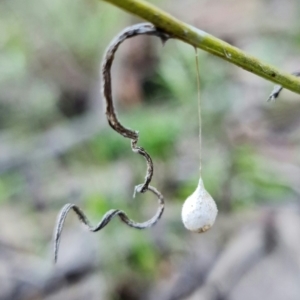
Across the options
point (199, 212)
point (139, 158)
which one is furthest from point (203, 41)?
point (139, 158)

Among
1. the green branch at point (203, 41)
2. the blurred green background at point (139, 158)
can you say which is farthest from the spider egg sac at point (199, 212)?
the blurred green background at point (139, 158)

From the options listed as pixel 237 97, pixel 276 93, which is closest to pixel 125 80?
pixel 237 97

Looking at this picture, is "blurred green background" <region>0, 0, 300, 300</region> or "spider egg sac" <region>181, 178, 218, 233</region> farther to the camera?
"blurred green background" <region>0, 0, 300, 300</region>

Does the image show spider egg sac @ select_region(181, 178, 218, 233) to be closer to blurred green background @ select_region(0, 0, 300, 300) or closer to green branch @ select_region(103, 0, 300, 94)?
green branch @ select_region(103, 0, 300, 94)

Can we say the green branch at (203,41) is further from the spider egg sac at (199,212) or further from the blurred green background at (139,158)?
the blurred green background at (139,158)

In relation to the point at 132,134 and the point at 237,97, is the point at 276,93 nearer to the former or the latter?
the point at 132,134

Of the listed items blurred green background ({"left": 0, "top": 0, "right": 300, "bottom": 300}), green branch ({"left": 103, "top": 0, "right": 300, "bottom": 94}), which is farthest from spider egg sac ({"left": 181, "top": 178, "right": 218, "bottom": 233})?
blurred green background ({"left": 0, "top": 0, "right": 300, "bottom": 300})
